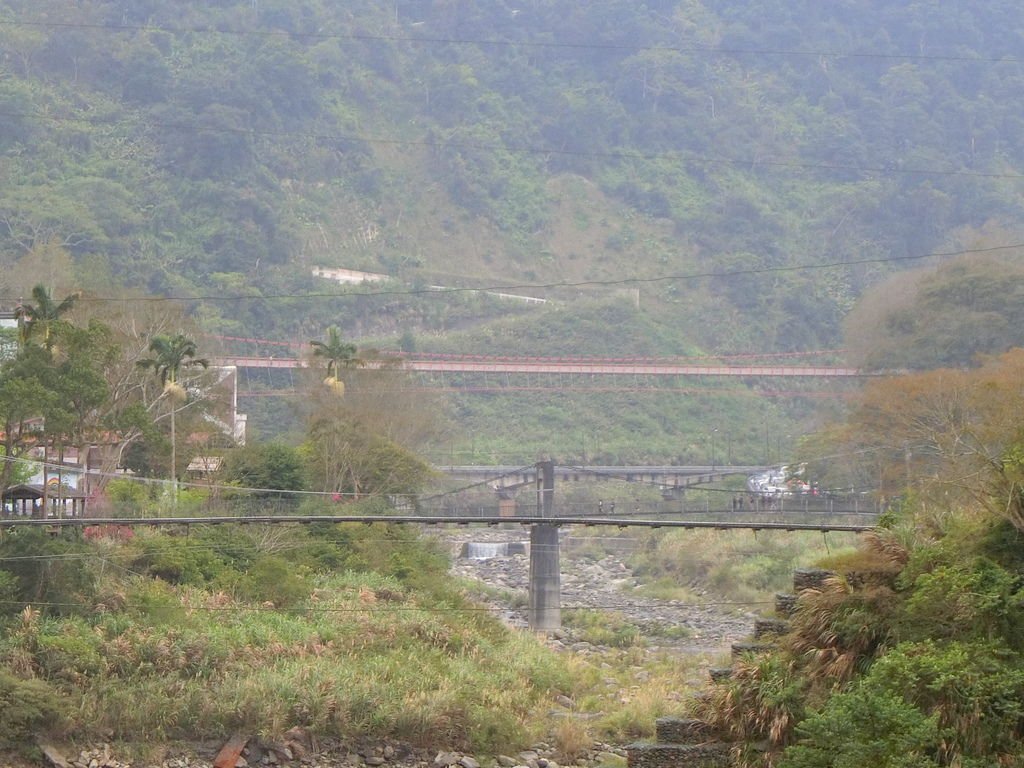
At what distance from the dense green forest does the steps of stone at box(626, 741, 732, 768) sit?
34.7 m

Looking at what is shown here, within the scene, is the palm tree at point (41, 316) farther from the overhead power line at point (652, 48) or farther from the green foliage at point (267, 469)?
the overhead power line at point (652, 48)

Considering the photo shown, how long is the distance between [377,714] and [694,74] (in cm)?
9115

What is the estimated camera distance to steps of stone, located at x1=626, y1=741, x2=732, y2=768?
37.6 feet

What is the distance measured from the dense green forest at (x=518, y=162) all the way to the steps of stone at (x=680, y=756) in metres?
34.7

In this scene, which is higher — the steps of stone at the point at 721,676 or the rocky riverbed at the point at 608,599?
the steps of stone at the point at 721,676

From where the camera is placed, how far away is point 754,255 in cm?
8550

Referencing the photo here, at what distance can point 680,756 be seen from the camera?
11477 millimetres

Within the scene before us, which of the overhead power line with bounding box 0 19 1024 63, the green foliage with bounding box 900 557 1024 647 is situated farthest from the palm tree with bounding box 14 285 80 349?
the overhead power line with bounding box 0 19 1024 63

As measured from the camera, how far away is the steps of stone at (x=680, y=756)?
11.5m

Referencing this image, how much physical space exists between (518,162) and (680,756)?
85693mm

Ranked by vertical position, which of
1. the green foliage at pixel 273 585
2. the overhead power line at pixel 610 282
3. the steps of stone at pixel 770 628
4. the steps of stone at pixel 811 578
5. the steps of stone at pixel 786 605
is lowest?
the green foliage at pixel 273 585

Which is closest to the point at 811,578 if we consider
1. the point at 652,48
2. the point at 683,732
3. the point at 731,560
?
the point at 683,732

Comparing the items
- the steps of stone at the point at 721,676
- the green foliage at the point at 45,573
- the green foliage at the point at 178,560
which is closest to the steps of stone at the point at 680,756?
the steps of stone at the point at 721,676

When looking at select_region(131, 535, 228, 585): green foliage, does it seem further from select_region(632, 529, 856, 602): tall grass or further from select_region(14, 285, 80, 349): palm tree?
select_region(632, 529, 856, 602): tall grass
